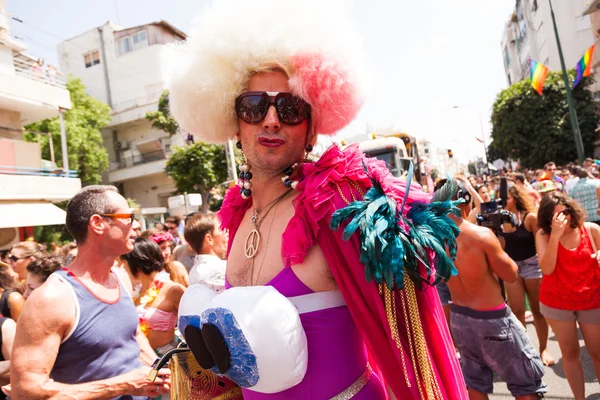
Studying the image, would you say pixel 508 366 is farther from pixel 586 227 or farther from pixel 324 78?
pixel 324 78

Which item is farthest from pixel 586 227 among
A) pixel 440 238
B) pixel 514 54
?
pixel 514 54

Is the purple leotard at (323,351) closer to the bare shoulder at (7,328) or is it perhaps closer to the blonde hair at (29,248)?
the bare shoulder at (7,328)

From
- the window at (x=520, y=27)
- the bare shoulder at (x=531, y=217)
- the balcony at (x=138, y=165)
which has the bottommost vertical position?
the bare shoulder at (x=531, y=217)

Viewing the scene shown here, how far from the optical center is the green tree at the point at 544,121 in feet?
80.7

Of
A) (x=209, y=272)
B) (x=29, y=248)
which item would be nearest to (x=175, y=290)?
(x=209, y=272)

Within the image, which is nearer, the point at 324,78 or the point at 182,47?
the point at 324,78

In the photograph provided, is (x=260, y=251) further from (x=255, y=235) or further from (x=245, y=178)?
(x=245, y=178)

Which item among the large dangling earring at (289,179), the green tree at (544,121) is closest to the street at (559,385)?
the large dangling earring at (289,179)

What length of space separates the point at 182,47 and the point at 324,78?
0.70 meters

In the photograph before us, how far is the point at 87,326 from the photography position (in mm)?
2189

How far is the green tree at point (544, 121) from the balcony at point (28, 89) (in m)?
24.8

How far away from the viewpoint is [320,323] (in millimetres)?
1420

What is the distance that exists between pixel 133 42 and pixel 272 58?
36768mm

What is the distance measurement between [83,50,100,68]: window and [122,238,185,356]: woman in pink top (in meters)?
35.9
